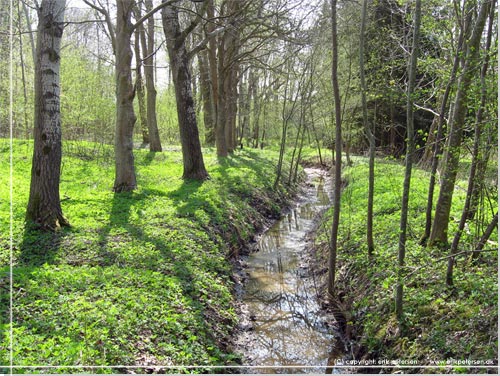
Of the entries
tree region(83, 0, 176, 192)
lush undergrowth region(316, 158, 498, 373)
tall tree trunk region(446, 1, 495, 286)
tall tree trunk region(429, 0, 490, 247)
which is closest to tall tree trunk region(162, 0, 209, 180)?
tree region(83, 0, 176, 192)

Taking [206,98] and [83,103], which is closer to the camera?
[83,103]

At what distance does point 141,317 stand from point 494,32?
6.54m

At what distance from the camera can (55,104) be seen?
6426 millimetres

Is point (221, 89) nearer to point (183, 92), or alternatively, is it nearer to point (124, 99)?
point (183, 92)

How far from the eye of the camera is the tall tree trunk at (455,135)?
14.6ft

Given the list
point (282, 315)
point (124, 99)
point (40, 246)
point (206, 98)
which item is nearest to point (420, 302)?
point (282, 315)

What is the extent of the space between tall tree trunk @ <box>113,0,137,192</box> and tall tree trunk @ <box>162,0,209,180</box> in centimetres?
178

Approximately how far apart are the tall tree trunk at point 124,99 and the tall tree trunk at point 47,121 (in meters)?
2.69

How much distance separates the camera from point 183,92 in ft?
37.7

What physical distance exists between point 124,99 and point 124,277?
5.35 m

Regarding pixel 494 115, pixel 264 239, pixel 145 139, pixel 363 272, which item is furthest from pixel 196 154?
pixel 145 139

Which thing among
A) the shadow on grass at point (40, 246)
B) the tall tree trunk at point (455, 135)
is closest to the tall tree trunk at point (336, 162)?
the tall tree trunk at point (455, 135)

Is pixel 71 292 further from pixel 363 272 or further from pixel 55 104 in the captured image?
pixel 363 272

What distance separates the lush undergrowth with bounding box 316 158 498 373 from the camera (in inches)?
161
